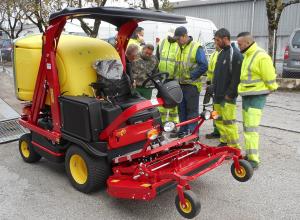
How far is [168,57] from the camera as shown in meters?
6.06

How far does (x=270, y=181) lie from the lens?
4.43 m

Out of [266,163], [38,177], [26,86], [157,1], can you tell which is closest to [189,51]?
[266,163]

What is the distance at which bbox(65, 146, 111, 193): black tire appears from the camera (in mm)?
3957

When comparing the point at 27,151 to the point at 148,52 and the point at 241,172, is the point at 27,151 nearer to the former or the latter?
the point at 148,52

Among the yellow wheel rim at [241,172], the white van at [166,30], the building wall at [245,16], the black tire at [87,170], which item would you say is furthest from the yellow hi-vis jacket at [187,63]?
the building wall at [245,16]

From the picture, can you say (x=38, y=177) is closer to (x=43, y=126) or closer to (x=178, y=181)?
(x=43, y=126)

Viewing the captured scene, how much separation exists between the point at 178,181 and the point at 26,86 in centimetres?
273

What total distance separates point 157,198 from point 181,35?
8.70 feet

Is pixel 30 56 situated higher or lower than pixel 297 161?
higher

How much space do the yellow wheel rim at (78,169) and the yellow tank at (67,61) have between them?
76cm

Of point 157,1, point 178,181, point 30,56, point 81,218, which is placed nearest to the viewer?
point 178,181

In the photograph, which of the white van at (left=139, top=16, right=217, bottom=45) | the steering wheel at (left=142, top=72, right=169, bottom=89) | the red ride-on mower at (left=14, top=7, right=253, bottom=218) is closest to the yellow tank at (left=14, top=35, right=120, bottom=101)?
the red ride-on mower at (left=14, top=7, right=253, bottom=218)

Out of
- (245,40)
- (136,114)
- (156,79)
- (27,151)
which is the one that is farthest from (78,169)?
(245,40)

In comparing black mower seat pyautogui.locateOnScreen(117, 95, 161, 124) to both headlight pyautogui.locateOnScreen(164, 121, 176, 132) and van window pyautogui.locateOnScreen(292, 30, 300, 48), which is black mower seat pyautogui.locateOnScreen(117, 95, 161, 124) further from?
van window pyautogui.locateOnScreen(292, 30, 300, 48)
